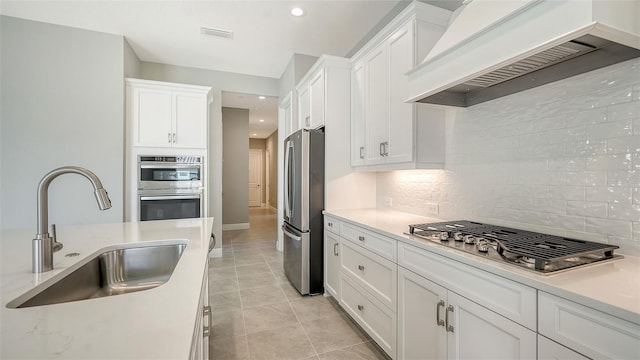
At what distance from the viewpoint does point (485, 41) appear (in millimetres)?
1279

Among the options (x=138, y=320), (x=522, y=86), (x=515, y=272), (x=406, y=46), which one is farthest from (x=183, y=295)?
(x=406, y=46)

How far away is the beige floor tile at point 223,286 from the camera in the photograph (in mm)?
2991

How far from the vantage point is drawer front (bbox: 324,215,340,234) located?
2538mm

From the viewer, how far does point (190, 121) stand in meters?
3.59

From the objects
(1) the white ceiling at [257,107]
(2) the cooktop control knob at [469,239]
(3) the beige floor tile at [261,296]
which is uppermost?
(1) the white ceiling at [257,107]

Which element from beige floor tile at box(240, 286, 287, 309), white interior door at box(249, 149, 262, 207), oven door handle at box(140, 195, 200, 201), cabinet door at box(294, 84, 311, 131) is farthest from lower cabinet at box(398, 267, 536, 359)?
white interior door at box(249, 149, 262, 207)

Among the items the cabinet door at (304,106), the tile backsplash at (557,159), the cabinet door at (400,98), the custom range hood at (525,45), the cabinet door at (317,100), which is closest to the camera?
the custom range hood at (525,45)

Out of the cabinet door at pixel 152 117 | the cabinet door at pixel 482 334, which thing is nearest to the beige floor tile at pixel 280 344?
the cabinet door at pixel 482 334

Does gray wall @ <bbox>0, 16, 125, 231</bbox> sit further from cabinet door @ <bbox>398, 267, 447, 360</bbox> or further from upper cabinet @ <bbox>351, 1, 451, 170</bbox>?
cabinet door @ <bbox>398, 267, 447, 360</bbox>

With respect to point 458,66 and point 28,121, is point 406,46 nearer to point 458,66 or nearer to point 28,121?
point 458,66

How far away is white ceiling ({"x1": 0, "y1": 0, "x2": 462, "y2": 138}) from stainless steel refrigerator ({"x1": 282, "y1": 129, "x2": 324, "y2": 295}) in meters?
1.24

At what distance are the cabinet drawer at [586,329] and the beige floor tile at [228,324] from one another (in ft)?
6.71

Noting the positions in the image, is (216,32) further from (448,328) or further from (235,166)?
(235,166)

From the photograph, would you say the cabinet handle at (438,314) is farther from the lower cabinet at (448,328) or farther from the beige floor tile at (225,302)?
the beige floor tile at (225,302)
